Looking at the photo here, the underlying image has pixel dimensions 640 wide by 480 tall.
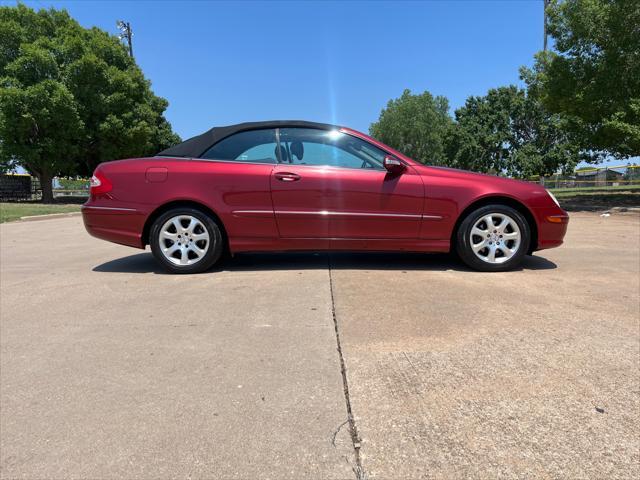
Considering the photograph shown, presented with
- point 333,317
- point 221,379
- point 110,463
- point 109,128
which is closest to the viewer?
point 110,463

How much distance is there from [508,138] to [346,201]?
141 feet

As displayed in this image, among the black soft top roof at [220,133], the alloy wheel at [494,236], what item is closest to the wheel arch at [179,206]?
the black soft top roof at [220,133]

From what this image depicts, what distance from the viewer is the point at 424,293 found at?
3863 millimetres

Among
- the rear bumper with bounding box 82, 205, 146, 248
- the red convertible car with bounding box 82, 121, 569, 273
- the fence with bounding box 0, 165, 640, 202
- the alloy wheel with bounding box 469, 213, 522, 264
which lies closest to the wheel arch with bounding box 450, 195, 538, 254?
the red convertible car with bounding box 82, 121, 569, 273

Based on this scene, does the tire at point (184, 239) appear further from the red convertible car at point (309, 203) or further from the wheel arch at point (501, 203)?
the wheel arch at point (501, 203)

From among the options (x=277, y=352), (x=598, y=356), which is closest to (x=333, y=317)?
(x=277, y=352)

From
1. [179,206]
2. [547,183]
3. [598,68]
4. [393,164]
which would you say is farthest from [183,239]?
[547,183]

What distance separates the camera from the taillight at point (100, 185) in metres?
4.83

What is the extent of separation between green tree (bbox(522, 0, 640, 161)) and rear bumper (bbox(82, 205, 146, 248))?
13921 mm

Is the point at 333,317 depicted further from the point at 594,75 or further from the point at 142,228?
the point at 594,75

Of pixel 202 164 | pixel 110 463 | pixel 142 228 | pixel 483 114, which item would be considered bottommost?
pixel 110 463

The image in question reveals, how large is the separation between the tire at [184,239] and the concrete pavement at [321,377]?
374mm

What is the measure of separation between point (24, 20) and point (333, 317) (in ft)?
94.8

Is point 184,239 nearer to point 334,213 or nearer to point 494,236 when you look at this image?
point 334,213
